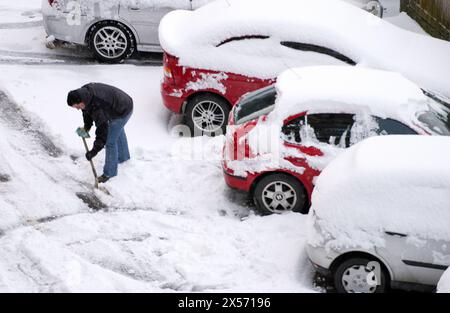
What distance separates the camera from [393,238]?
220 inches

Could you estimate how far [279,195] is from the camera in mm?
7316

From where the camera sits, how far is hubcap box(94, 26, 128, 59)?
439 inches

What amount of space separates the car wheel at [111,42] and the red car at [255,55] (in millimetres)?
2347

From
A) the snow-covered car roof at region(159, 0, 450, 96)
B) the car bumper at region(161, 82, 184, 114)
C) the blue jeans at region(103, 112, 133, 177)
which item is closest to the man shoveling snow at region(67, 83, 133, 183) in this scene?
the blue jeans at region(103, 112, 133, 177)

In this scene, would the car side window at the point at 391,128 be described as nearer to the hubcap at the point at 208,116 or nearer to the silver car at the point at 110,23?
the hubcap at the point at 208,116

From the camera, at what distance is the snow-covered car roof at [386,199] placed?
552cm

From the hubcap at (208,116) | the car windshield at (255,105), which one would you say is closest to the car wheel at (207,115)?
the hubcap at (208,116)

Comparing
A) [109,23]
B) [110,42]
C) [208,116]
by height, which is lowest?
[208,116]

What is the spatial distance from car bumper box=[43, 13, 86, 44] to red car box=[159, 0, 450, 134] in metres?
2.65

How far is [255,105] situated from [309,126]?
88 cm

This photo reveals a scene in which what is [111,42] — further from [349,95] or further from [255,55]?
[349,95]

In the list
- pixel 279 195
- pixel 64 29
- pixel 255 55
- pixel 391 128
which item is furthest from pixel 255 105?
pixel 64 29
